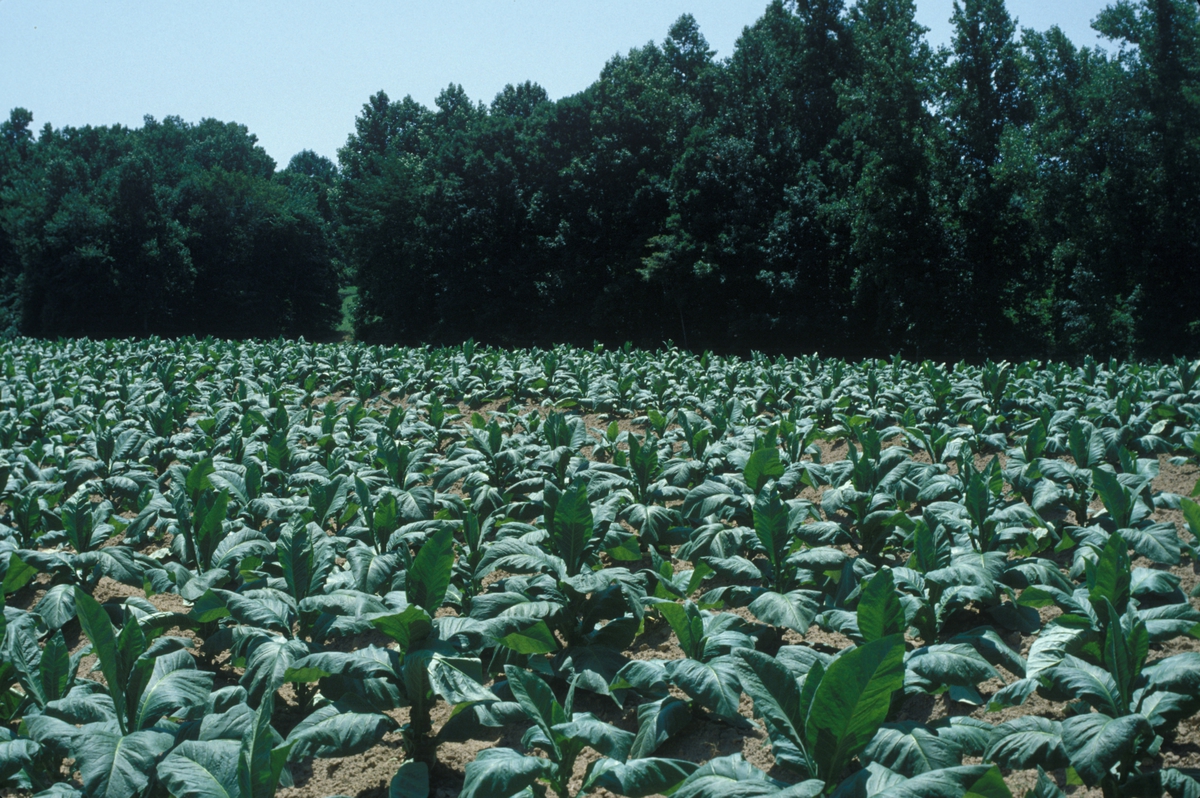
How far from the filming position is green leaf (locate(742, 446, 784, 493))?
18.1ft

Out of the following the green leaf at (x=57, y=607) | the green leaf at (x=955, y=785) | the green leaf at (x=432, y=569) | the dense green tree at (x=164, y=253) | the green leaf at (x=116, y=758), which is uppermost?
the dense green tree at (x=164, y=253)

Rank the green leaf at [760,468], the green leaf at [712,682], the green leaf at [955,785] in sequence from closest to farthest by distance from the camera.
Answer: the green leaf at [955,785], the green leaf at [712,682], the green leaf at [760,468]

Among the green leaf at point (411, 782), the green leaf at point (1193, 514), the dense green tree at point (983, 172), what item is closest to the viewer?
the green leaf at point (411, 782)

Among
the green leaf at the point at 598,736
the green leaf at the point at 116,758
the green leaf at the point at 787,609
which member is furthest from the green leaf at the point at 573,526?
the green leaf at the point at 116,758

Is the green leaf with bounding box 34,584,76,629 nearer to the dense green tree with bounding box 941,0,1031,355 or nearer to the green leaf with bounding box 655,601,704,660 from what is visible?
the green leaf with bounding box 655,601,704,660

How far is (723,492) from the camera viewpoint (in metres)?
5.59

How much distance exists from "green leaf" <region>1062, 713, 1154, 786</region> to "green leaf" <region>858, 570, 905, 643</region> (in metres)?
0.69

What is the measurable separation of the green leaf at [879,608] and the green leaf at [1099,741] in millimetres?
689

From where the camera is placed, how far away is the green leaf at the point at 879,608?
3.29 meters

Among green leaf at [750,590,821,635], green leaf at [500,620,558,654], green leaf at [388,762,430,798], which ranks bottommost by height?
green leaf at [388,762,430,798]

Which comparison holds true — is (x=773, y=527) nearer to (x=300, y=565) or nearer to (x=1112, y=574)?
(x=1112, y=574)

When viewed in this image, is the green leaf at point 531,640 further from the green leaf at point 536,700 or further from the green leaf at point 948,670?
Answer: the green leaf at point 948,670

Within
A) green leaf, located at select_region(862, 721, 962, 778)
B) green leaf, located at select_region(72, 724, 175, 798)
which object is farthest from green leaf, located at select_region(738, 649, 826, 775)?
green leaf, located at select_region(72, 724, 175, 798)

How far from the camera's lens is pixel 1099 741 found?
2697 millimetres
